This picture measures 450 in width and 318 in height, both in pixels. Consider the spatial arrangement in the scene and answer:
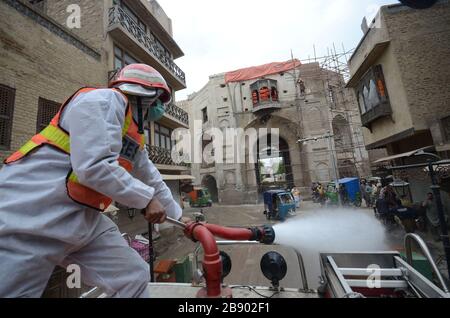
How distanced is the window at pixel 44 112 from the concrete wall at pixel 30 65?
0.48ft

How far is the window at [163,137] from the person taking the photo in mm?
15516

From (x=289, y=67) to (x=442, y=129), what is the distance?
23.0 metres

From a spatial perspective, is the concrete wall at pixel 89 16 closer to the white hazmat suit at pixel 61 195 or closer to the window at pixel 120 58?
the window at pixel 120 58

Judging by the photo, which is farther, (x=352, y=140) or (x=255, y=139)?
(x=255, y=139)

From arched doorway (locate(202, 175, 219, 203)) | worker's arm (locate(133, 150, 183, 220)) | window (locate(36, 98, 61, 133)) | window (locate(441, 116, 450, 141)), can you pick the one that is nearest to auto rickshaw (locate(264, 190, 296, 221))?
window (locate(441, 116, 450, 141))

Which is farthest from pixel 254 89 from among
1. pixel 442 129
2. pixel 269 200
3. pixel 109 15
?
pixel 442 129

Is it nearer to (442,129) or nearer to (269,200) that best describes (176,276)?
(442,129)

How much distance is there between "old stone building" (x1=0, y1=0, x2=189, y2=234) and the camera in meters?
6.46

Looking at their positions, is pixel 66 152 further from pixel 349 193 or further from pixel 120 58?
pixel 349 193

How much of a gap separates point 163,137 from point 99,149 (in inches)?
618

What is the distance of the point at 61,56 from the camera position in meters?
8.33

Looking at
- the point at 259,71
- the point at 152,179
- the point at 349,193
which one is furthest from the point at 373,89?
the point at 259,71

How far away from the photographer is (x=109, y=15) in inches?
459

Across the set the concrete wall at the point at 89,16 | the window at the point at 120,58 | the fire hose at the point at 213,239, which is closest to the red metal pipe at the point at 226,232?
the fire hose at the point at 213,239
